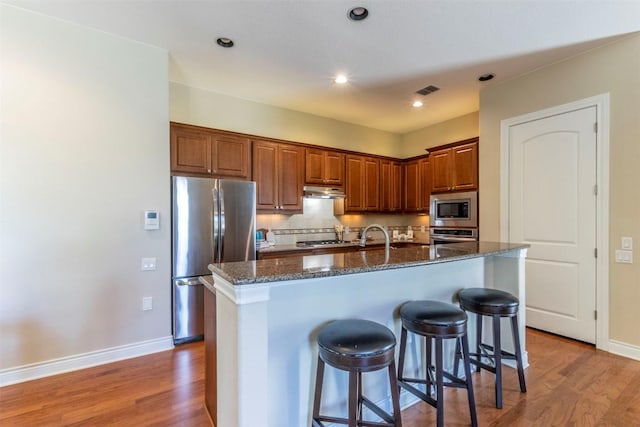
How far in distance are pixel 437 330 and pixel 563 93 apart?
312cm

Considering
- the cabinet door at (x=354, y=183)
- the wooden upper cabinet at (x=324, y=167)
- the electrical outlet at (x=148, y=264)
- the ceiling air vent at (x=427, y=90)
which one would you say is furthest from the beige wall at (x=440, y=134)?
the electrical outlet at (x=148, y=264)

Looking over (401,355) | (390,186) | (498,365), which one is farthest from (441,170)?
(401,355)

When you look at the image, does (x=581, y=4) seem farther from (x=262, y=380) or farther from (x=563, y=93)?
(x=262, y=380)

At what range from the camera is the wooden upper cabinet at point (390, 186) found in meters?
5.24

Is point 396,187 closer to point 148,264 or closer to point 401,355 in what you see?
point 401,355

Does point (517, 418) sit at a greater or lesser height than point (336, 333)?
lesser

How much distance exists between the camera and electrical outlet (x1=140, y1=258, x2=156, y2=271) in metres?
2.92

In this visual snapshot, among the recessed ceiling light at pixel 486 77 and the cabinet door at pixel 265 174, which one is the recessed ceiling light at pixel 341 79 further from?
the recessed ceiling light at pixel 486 77

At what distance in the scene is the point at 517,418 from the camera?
1.94m

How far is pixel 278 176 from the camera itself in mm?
4105

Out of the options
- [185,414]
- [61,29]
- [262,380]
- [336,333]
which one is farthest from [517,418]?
[61,29]

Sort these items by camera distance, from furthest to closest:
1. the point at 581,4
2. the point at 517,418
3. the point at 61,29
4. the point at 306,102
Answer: the point at 306,102 → the point at 61,29 → the point at 581,4 → the point at 517,418

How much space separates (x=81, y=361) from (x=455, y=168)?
16.0 feet

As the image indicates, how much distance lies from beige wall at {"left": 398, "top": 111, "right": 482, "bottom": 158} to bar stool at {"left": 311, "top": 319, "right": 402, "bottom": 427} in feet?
13.8
